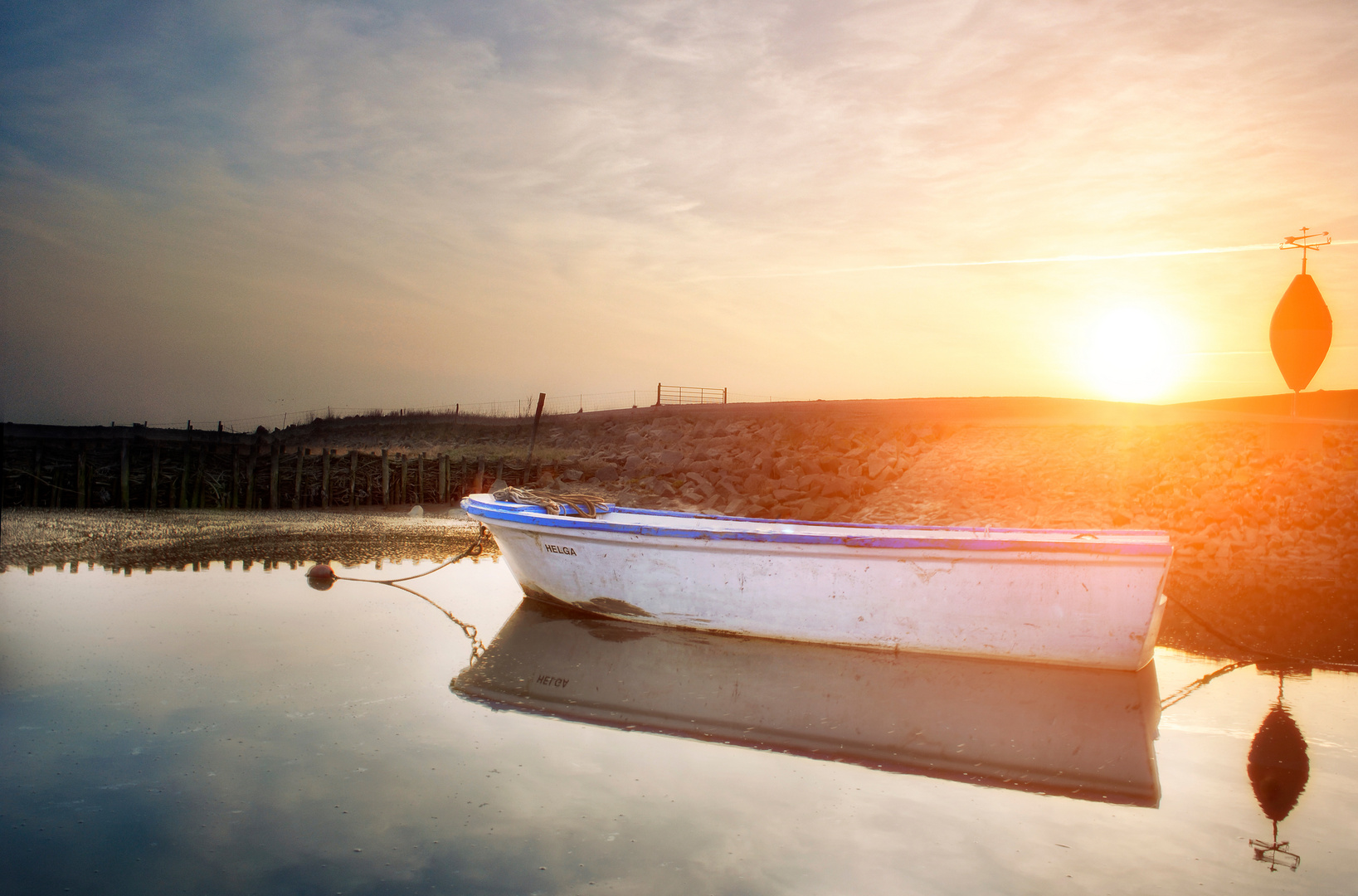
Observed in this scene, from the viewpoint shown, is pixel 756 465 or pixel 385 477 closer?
pixel 756 465

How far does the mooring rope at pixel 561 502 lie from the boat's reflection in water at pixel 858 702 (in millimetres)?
1773

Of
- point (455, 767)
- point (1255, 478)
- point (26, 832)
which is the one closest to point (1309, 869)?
point (455, 767)

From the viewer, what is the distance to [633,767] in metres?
5.85

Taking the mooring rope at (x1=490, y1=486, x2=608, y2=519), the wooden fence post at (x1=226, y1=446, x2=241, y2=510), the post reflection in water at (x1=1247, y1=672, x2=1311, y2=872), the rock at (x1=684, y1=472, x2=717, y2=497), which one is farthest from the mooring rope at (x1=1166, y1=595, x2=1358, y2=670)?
the wooden fence post at (x1=226, y1=446, x2=241, y2=510)

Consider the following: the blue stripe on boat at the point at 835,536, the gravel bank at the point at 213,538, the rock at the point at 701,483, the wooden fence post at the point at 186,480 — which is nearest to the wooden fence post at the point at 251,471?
the wooden fence post at the point at 186,480

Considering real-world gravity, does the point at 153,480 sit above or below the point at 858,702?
above

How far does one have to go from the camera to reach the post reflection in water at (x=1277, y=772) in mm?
4777

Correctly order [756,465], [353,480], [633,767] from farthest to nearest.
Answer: [353,480] → [756,465] → [633,767]

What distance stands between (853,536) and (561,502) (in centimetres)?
419

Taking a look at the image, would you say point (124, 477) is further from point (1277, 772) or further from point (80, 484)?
point (1277, 772)

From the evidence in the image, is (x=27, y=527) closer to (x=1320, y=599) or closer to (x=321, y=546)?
(x=321, y=546)

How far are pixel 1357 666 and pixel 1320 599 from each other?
4303 millimetres

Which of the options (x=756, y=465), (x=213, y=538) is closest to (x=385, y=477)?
(x=213, y=538)

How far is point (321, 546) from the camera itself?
16188mm
